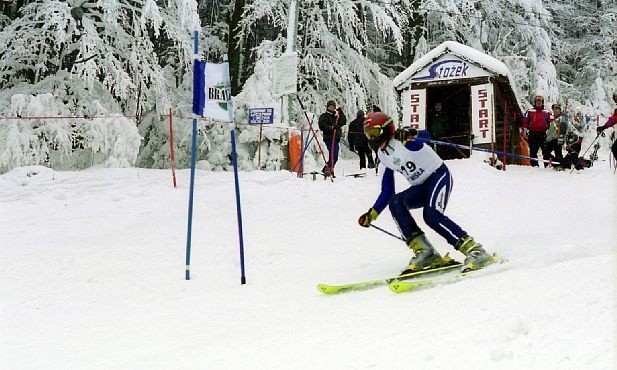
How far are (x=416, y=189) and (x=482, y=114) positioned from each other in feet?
33.5

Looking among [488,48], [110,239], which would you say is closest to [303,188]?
[110,239]

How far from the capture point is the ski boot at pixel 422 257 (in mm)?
5906

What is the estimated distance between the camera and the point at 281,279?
663cm

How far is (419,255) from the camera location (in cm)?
596

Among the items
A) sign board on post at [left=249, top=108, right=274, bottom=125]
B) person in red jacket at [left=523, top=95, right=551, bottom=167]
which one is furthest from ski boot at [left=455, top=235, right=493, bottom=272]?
person in red jacket at [left=523, top=95, right=551, bottom=167]

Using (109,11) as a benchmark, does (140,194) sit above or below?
below

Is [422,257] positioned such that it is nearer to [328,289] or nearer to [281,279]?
[328,289]

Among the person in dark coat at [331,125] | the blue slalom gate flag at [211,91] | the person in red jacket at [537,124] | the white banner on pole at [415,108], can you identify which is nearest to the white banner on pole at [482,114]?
the person in red jacket at [537,124]

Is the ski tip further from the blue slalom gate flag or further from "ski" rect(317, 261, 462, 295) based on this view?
the blue slalom gate flag

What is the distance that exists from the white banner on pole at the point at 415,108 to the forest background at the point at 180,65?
2.25m

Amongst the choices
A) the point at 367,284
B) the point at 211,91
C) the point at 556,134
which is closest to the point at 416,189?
the point at 367,284

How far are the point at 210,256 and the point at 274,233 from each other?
4.31 ft

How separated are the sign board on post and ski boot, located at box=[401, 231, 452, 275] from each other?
8.94 meters

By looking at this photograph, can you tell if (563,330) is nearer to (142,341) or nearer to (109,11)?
(142,341)
